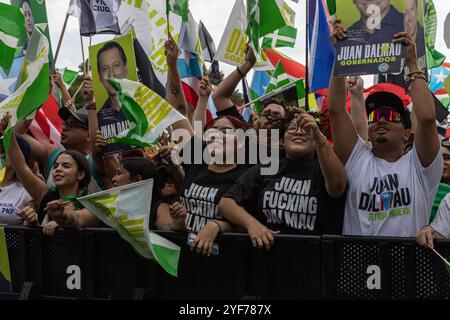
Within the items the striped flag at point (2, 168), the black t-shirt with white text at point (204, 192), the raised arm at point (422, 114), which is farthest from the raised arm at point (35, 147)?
the raised arm at point (422, 114)

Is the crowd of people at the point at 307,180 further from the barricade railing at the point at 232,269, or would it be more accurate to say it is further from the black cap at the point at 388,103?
the barricade railing at the point at 232,269

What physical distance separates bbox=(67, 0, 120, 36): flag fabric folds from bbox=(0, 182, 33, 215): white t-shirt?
2271 mm

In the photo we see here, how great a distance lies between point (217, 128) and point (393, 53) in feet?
4.49

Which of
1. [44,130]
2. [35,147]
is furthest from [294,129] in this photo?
[44,130]

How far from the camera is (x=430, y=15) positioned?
304 inches

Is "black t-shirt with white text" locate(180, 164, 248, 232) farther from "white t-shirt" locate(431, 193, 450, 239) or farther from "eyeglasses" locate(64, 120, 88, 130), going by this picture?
"eyeglasses" locate(64, 120, 88, 130)

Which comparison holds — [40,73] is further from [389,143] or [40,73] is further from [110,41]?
[389,143]

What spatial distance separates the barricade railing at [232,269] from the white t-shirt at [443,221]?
0.95ft

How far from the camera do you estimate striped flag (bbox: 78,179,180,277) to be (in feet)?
13.7

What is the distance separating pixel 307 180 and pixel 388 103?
0.71 meters

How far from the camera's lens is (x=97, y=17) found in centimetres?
752

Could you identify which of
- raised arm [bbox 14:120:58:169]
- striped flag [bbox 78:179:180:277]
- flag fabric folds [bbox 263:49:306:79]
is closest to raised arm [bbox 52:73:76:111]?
raised arm [bbox 14:120:58:169]

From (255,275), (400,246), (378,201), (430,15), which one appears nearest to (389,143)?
(378,201)

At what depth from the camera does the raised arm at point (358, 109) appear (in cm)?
521
